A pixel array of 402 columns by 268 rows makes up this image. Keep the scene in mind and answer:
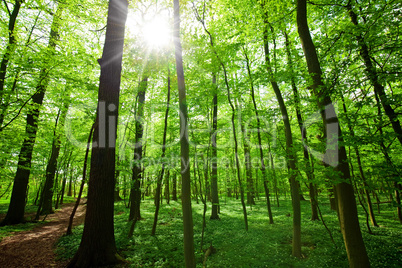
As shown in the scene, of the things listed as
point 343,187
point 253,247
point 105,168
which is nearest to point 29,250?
point 105,168

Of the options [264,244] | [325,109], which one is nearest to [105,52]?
[325,109]

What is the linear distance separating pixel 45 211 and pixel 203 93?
1482cm

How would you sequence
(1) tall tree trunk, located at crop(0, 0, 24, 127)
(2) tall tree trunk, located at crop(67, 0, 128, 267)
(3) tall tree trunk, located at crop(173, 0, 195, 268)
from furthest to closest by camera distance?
(1) tall tree trunk, located at crop(0, 0, 24, 127)
(2) tall tree trunk, located at crop(67, 0, 128, 267)
(3) tall tree trunk, located at crop(173, 0, 195, 268)

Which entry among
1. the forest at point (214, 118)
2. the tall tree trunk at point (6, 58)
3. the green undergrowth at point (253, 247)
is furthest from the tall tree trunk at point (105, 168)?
the tall tree trunk at point (6, 58)

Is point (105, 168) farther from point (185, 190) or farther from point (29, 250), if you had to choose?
point (29, 250)

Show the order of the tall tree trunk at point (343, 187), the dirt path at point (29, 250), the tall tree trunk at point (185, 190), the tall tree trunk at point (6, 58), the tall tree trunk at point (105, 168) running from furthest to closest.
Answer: the tall tree trunk at point (6, 58), the dirt path at point (29, 250), the tall tree trunk at point (105, 168), the tall tree trunk at point (185, 190), the tall tree trunk at point (343, 187)

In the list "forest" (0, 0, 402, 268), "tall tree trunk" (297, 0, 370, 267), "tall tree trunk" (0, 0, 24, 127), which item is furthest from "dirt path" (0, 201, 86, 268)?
"tall tree trunk" (297, 0, 370, 267)

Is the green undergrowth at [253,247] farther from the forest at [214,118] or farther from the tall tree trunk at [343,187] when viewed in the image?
the tall tree trunk at [343,187]

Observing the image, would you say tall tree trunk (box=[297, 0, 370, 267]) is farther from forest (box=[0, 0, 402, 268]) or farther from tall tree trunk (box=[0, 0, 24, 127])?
tall tree trunk (box=[0, 0, 24, 127])

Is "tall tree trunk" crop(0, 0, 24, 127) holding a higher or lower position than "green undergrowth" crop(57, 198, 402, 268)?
higher

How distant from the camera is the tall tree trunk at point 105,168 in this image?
4754 millimetres

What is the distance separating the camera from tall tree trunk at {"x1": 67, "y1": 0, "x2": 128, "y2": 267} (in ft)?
15.6

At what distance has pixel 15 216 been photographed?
32.6 feet

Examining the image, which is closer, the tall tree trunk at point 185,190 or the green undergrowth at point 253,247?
the tall tree trunk at point 185,190
